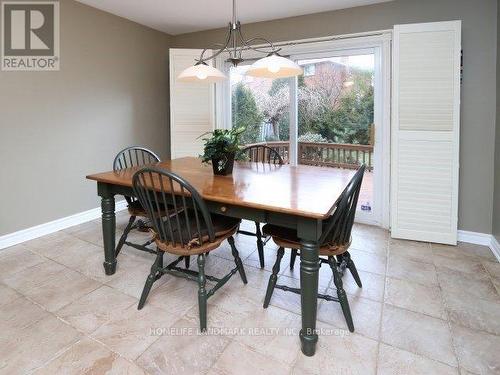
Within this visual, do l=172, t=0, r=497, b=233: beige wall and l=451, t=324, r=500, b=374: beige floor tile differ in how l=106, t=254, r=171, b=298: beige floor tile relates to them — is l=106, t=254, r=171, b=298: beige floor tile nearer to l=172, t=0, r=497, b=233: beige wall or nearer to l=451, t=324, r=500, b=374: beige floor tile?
l=451, t=324, r=500, b=374: beige floor tile

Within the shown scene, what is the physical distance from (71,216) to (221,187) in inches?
96.9

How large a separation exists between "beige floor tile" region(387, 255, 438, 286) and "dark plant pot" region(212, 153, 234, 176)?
4.98 feet

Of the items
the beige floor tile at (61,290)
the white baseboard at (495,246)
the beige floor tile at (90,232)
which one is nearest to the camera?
the beige floor tile at (61,290)

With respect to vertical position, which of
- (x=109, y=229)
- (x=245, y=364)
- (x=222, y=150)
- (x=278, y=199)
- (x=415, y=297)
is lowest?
(x=245, y=364)

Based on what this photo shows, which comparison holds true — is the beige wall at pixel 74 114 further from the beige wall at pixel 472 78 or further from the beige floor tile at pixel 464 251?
the beige floor tile at pixel 464 251

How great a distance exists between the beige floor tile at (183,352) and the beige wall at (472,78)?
278cm

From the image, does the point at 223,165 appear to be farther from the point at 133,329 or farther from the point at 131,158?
the point at 131,158

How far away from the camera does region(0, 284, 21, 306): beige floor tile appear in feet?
6.95

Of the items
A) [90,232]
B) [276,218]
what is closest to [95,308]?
[276,218]

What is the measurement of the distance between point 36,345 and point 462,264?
3099 millimetres

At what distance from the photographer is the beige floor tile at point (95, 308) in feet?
6.22

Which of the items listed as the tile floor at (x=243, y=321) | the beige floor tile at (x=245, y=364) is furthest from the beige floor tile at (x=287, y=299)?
the beige floor tile at (x=245, y=364)

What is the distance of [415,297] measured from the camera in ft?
7.06

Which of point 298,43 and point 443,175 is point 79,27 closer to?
point 298,43
